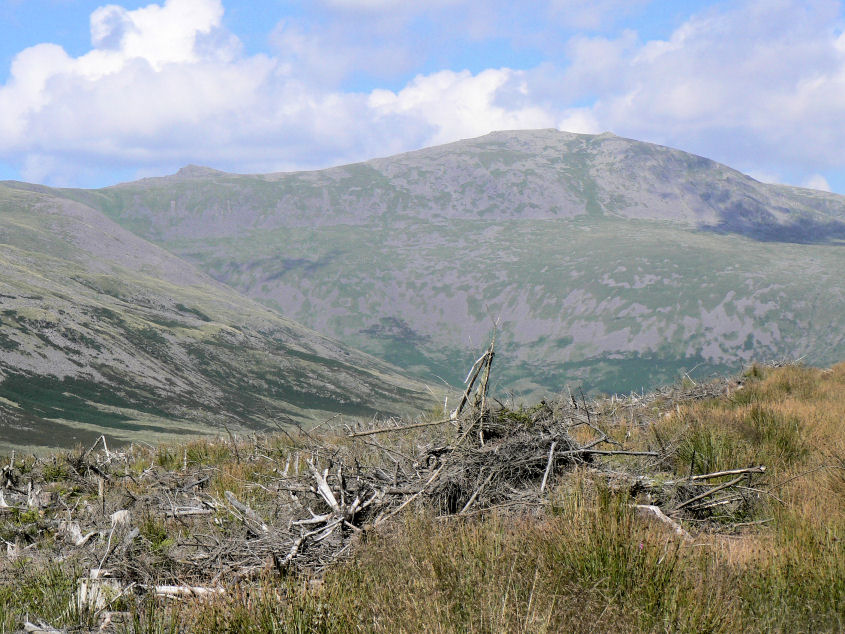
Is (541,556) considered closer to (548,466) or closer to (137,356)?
(548,466)

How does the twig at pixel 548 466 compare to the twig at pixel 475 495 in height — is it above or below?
above

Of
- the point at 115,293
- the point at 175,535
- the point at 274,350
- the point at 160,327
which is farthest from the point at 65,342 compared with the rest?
the point at 175,535

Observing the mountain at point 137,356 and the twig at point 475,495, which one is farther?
the mountain at point 137,356

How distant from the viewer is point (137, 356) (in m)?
122

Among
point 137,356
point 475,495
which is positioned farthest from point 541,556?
point 137,356

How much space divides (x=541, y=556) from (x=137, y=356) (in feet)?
419

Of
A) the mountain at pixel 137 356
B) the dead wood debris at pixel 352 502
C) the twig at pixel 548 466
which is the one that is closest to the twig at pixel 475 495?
the dead wood debris at pixel 352 502

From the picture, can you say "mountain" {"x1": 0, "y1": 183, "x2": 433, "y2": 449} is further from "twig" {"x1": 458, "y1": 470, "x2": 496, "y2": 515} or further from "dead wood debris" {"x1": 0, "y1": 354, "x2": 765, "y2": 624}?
"twig" {"x1": 458, "y1": 470, "x2": 496, "y2": 515}

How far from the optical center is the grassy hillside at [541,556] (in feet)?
11.6

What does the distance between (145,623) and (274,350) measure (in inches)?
6191

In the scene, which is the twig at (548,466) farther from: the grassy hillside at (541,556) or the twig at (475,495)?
the twig at (475,495)

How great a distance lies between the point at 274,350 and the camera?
15812 centimetres

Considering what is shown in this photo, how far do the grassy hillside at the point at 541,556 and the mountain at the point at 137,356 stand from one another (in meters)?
68.7

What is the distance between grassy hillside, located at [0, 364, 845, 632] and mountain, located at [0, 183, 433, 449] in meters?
68.7
